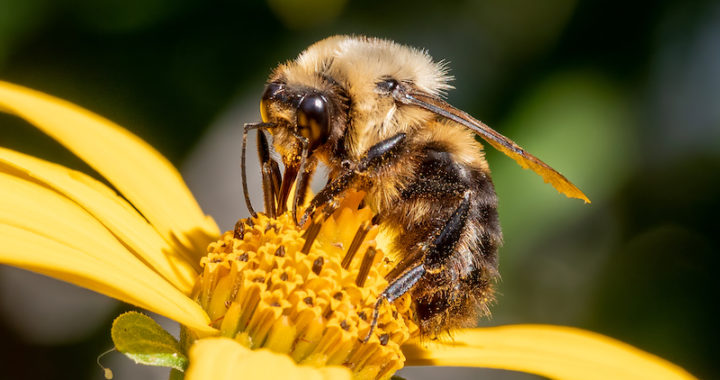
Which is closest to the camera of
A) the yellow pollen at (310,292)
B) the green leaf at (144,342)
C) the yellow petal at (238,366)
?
the yellow petal at (238,366)

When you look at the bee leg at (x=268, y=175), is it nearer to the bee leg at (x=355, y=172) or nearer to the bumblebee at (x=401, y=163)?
the bumblebee at (x=401, y=163)

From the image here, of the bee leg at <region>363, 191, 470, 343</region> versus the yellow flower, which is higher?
the bee leg at <region>363, 191, 470, 343</region>

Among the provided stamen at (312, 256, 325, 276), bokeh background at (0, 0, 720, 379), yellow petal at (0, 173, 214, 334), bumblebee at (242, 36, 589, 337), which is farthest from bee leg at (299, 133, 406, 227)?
bokeh background at (0, 0, 720, 379)

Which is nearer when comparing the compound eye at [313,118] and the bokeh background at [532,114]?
the compound eye at [313,118]

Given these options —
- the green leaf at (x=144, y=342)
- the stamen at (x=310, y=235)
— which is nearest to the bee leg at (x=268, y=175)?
the stamen at (x=310, y=235)

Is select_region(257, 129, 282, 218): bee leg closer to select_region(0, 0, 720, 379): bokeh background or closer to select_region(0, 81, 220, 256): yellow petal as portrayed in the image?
select_region(0, 81, 220, 256): yellow petal

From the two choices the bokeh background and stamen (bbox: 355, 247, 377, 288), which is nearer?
stamen (bbox: 355, 247, 377, 288)
